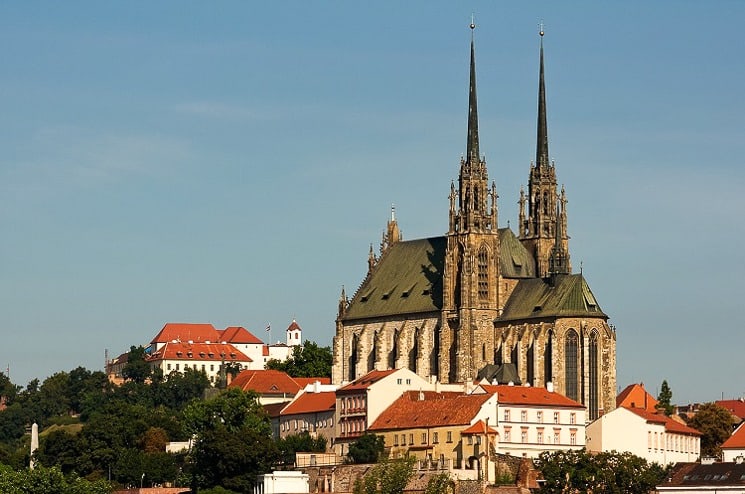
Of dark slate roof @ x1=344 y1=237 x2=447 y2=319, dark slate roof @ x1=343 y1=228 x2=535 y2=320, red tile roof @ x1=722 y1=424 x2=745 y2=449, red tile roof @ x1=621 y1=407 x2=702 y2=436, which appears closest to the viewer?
red tile roof @ x1=722 y1=424 x2=745 y2=449

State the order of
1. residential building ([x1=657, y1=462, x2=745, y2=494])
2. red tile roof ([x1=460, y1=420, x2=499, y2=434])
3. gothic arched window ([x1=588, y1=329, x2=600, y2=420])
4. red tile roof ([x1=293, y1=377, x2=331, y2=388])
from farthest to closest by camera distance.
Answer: red tile roof ([x1=293, y1=377, x2=331, y2=388]) → gothic arched window ([x1=588, y1=329, x2=600, y2=420]) → red tile roof ([x1=460, y1=420, x2=499, y2=434]) → residential building ([x1=657, y1=462, x2=745, y2=494])

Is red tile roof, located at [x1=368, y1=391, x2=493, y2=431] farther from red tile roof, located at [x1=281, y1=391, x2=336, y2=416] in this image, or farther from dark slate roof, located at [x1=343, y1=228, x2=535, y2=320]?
dark slate roof, located at [x1=343, y1=228, x2=535, y2=320]

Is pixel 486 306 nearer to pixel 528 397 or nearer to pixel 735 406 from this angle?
pixel 528 397

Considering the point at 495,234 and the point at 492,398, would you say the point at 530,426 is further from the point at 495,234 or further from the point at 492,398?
the point at 495,234

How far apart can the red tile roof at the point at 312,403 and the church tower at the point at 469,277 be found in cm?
823

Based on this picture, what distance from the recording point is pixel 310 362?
172625 mm

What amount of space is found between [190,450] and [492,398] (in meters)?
21.8

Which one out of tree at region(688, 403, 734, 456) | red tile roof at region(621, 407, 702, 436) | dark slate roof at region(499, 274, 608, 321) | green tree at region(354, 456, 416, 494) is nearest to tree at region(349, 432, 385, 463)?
green tree at region(354, 456, 416, 494)

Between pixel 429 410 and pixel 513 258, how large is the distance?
926 inches

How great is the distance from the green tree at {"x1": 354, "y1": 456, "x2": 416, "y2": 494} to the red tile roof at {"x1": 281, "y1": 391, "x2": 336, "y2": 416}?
53.1ft

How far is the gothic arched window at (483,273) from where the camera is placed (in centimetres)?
14012

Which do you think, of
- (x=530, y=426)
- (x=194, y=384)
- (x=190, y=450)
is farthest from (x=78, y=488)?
(x=194, y=384)

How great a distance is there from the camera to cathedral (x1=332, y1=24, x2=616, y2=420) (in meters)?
135

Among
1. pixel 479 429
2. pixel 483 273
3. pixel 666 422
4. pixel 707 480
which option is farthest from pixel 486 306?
pixel 707 480
